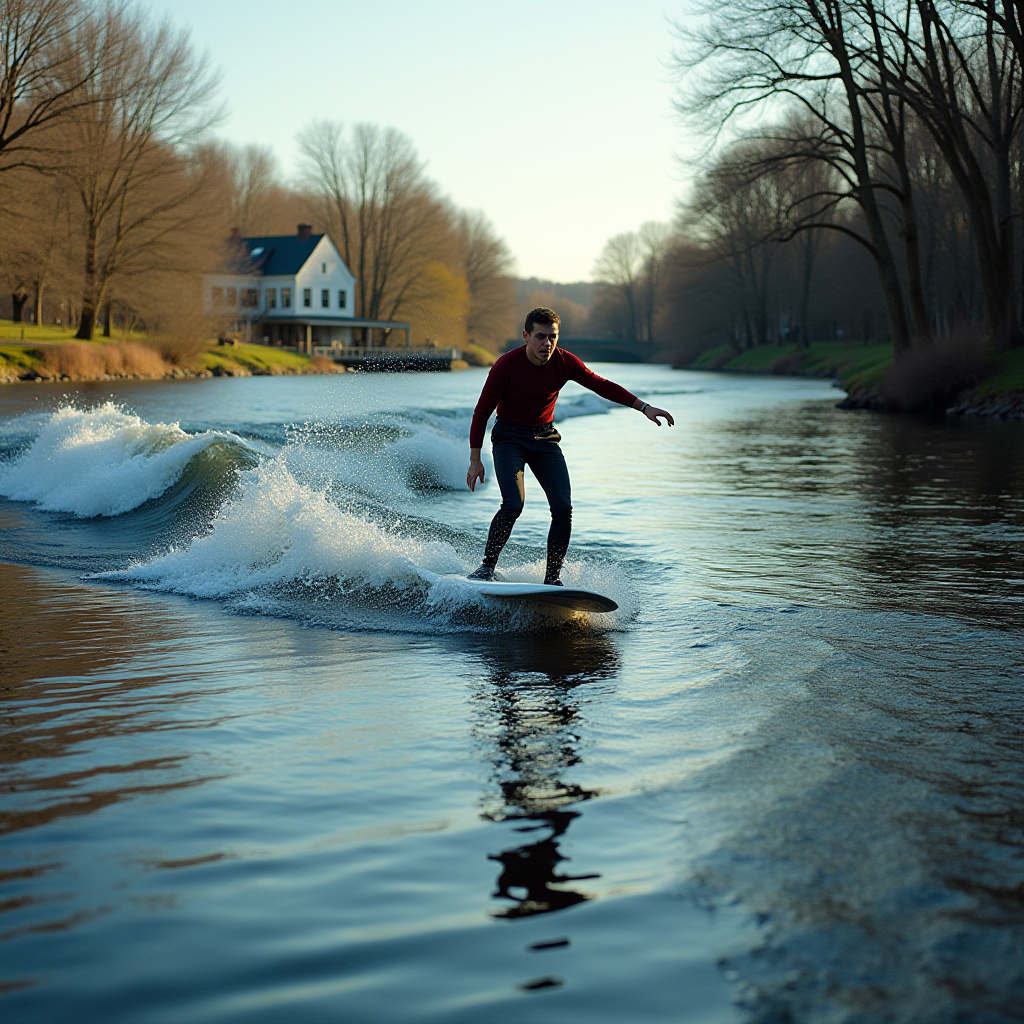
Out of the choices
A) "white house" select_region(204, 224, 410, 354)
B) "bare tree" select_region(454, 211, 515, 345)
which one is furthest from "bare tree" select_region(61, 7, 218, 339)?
"bare tree" select_region(454, 211, 515, 345)

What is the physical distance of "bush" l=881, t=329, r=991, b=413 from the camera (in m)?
30.2

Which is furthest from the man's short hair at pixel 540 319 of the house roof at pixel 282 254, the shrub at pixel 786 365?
the house roof at pixel 282 254

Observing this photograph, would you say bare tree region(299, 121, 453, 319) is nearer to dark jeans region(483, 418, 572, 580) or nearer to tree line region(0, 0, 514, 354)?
tree line region(0, 0, 514, 354)

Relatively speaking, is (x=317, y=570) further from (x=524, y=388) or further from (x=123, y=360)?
(x=123, y=360)

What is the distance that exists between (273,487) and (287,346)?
6631cm

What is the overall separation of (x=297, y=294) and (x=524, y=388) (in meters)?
71.7

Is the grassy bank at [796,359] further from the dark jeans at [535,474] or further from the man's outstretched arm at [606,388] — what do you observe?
the dark jeans at [535,474]

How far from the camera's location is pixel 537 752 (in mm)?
4566

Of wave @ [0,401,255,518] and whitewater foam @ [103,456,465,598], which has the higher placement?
wave @ [0,401,255,518]

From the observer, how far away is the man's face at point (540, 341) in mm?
6859

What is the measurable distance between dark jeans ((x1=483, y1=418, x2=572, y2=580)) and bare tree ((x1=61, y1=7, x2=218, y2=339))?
148 feet

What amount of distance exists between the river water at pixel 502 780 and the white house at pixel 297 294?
2587 inches

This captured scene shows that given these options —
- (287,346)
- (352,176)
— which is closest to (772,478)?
(287,346)

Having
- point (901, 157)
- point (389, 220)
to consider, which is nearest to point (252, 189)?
point (389, 220)
